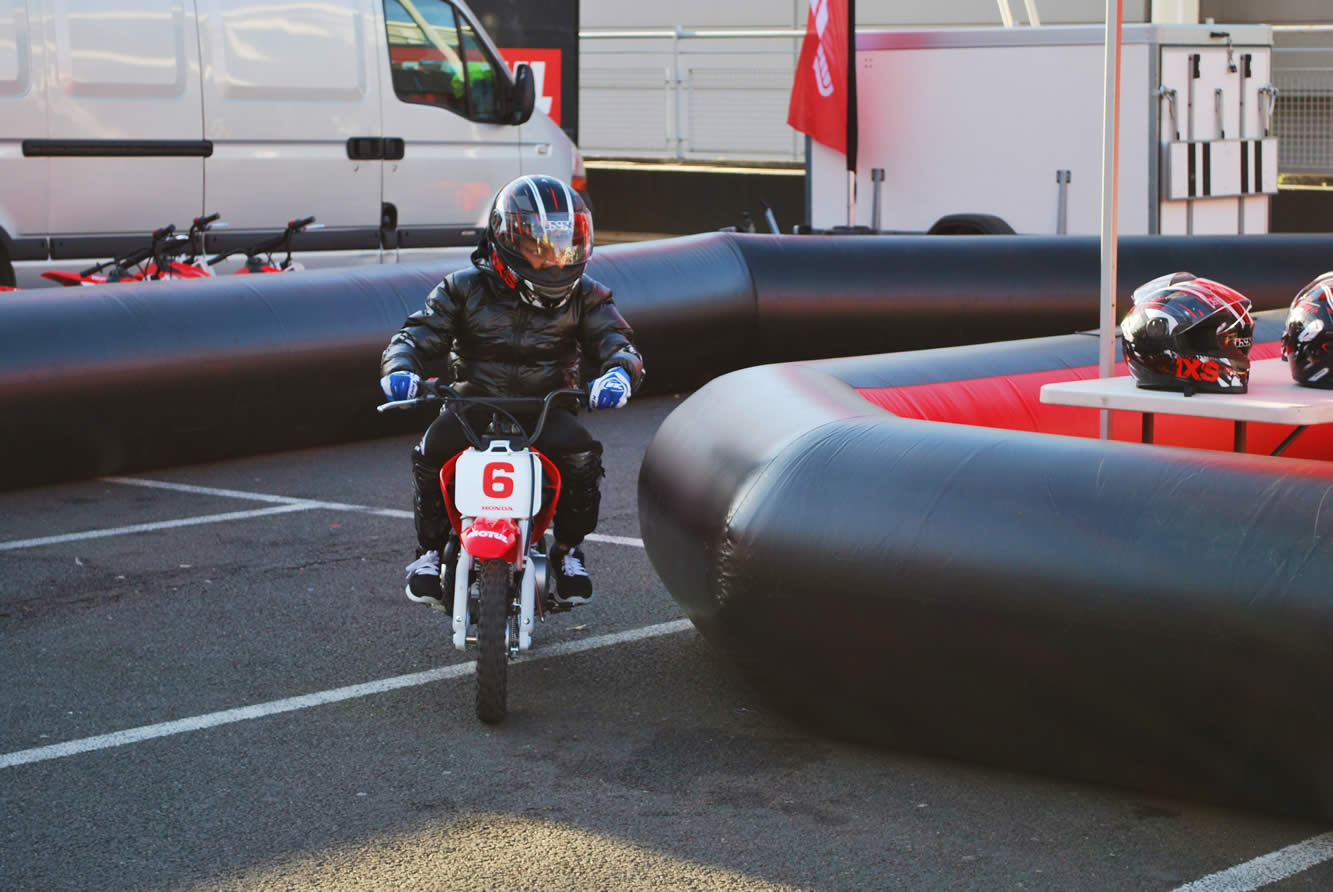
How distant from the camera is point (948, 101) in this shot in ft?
46.8

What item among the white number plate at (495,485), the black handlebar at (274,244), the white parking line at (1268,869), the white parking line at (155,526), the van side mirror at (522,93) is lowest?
the white parking line at (1268,869)

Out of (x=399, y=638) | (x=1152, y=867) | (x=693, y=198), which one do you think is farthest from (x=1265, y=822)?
(x=693, y=198)

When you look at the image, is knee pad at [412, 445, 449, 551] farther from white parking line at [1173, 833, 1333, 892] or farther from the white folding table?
white parking line at [1173, 833, 1333, 892]

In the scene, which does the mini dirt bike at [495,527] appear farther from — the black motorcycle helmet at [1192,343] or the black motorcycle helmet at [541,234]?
the black motorcycle helmet at [1192,343]

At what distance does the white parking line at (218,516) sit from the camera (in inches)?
310

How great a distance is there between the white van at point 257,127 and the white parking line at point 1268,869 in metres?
9.58

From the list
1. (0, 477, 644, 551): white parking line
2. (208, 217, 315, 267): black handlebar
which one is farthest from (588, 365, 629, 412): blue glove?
(208, 217, 315, 267): black handlebar

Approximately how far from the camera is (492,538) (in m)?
5.29

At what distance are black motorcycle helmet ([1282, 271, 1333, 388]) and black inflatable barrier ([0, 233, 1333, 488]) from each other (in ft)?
18.2

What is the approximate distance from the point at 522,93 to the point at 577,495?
8629 millimetres

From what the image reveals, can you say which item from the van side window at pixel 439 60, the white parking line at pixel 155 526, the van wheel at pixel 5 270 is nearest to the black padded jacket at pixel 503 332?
the white parking line at pixel 155 526

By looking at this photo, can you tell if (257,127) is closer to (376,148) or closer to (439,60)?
(376,148)

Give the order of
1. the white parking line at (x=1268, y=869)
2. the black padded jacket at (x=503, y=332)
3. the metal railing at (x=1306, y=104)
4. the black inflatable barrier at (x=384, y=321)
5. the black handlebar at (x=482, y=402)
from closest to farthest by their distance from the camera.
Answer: the white parking line at (x=1268, y=869) < the black handlebar at (x=482, y=402) < the black padded jacket at (x=503, y=332) < the black inflatable barrier at (x=384, y=321) < the metal railing at (x=1306, y=104)

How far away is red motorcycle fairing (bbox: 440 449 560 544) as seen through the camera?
5652mm
